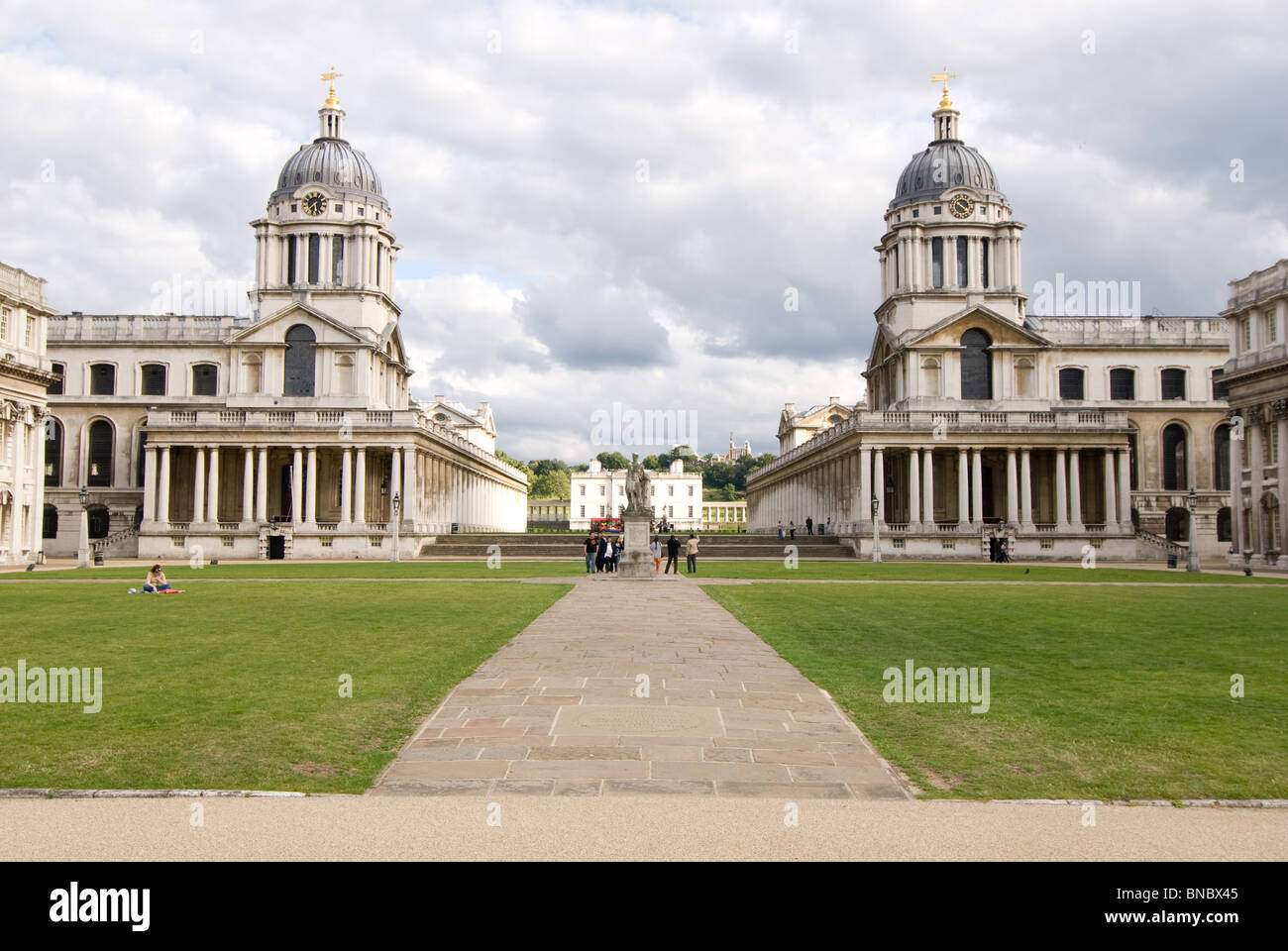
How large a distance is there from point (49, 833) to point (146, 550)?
215 ft

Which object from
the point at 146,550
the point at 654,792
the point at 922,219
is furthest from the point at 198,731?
the point at 922,219

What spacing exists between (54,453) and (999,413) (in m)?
70.2

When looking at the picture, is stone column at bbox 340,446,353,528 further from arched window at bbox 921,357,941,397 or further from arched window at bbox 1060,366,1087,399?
arched window at bbox 1060,366,1087,399

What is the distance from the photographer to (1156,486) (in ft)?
252

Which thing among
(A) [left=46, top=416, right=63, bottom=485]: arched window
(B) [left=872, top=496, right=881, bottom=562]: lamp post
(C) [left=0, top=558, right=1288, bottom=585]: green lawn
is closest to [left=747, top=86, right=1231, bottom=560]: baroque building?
(B) [left=872, top=496, right=881, bottom=562]: lamp post

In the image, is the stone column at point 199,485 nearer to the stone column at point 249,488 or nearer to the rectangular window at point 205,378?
the stone column at point 249,488

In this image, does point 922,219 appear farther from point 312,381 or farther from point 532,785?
point 532,785

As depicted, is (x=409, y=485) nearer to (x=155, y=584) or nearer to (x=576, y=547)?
(x=576, y=547)

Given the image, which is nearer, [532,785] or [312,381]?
[532,785]

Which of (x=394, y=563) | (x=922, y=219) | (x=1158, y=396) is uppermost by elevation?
(x=922, y=219)

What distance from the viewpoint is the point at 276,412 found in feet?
226

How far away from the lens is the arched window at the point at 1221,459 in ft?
250

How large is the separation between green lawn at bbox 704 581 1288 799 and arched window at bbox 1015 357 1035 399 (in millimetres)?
48903

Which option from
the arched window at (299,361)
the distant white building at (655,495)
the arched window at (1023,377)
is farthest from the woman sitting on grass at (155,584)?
the distant white building at (655,495)
